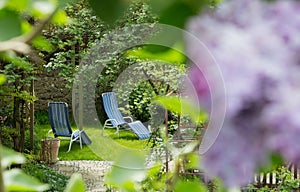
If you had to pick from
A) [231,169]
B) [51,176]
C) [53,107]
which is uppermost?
[53,107]

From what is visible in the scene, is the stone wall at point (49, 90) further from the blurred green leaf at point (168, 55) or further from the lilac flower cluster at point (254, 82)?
the lilac flower cluster at point (254, 82)

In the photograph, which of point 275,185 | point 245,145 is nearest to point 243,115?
point 245,145

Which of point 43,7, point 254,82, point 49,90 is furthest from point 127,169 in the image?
point 49,90

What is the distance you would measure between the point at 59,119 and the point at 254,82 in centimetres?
648

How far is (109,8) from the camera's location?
13.7 inches

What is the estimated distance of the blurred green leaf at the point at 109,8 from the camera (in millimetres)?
341

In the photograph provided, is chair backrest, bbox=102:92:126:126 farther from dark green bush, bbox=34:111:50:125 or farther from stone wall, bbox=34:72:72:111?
dark green bush, bbox=34:111:50:125

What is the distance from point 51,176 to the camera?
491cm

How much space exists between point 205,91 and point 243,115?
3 cm

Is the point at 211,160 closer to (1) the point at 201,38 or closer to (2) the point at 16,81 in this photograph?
(1) the point at 201,38

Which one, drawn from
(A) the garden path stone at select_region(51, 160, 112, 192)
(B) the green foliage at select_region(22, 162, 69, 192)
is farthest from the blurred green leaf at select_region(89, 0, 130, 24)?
(A) the garden path stone at select_region(51, 160, 112, 192)

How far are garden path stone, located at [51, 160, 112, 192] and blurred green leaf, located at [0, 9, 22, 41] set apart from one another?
4.73 m

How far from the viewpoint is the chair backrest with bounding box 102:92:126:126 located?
6488 mm

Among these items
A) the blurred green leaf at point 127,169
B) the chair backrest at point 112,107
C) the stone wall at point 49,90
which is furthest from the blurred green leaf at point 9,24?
the stone wall at point 49,90
